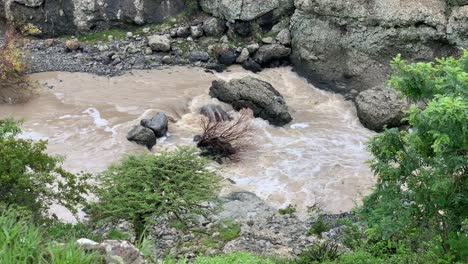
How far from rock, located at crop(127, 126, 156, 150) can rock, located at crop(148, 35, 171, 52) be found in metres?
9.71

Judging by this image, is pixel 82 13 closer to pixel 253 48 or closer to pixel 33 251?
pixel 253 48

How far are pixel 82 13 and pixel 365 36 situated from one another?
17598 millimetres

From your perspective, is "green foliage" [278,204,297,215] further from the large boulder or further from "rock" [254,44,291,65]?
"rock" [254,44,291,65]

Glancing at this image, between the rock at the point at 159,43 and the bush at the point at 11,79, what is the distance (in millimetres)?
7828

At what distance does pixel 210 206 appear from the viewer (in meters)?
17.4

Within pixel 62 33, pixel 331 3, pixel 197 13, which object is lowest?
pixel 62 33

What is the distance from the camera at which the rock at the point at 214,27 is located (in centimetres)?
3200

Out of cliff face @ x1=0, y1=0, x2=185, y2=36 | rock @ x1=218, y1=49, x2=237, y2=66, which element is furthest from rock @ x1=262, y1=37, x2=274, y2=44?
cliff face @ x1=0, y1=0, x2=185, y2=36

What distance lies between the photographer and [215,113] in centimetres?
2473

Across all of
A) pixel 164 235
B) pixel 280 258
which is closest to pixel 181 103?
pixel 164 235

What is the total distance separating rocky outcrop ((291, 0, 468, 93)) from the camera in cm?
2558

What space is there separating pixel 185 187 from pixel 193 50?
18.4 m

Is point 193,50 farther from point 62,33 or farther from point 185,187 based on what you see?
point 185,187

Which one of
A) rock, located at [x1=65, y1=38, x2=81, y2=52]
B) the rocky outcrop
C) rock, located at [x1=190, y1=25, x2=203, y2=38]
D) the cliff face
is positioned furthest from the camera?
the cliff face
